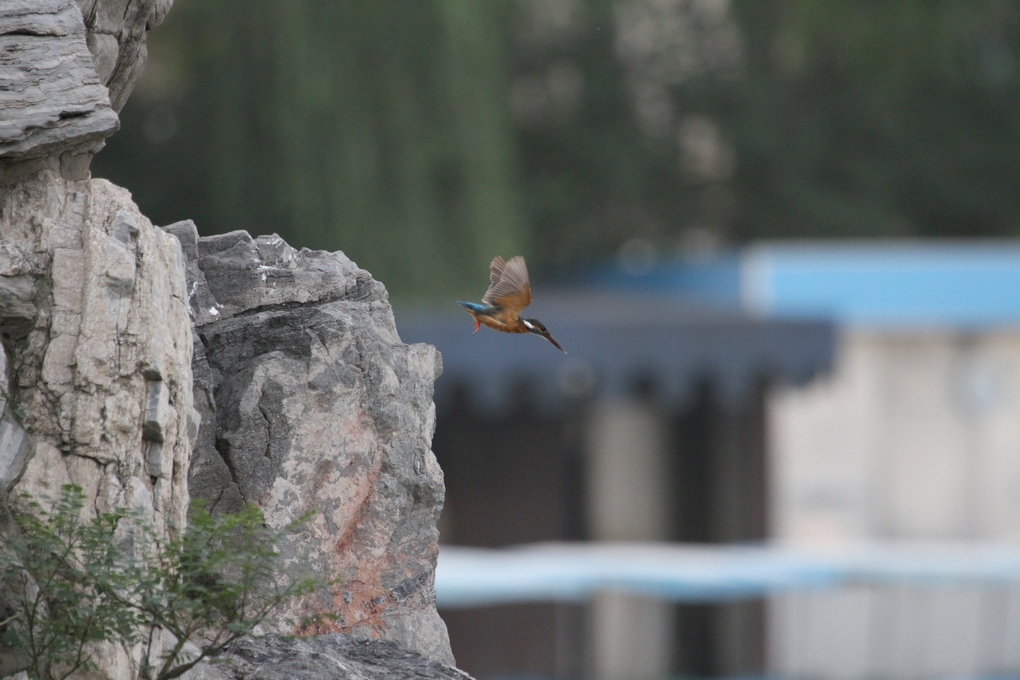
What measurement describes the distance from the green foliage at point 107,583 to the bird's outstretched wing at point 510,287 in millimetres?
1135

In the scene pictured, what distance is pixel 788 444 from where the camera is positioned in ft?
38.6

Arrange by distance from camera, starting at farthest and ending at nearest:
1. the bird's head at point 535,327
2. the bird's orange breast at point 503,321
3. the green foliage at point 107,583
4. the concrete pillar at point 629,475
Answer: the concrete pillar at point 629,475, the bird's orange breast at point 503,321, the bird's head at point 535,327, the green foliage at point 107,583

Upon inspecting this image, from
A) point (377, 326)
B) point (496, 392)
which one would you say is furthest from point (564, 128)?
point (377, 326)

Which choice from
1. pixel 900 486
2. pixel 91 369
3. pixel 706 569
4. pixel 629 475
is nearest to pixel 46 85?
pixel 91 369

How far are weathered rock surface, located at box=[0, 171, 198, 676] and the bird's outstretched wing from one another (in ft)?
3.25

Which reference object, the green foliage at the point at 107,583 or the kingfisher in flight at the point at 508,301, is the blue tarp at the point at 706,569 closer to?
the kingfisher in flight at the point at 508,301

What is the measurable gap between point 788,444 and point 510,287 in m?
7.64

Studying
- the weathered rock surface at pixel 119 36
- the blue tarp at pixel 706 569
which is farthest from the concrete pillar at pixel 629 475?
the weathered rock surface at pixel 119 36

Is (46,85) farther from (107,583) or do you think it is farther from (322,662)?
(322,662)

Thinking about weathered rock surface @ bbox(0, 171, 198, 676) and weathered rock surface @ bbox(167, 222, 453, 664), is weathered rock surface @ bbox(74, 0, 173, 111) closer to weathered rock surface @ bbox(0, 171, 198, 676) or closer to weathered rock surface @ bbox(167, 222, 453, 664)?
weathered rock surface @ bbox(167, 222, 453, 664)

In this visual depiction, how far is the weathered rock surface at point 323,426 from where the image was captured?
14.1ft

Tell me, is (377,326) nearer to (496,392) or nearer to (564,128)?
(496,392)

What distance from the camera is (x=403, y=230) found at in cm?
1202

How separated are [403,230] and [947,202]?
8.48 m
